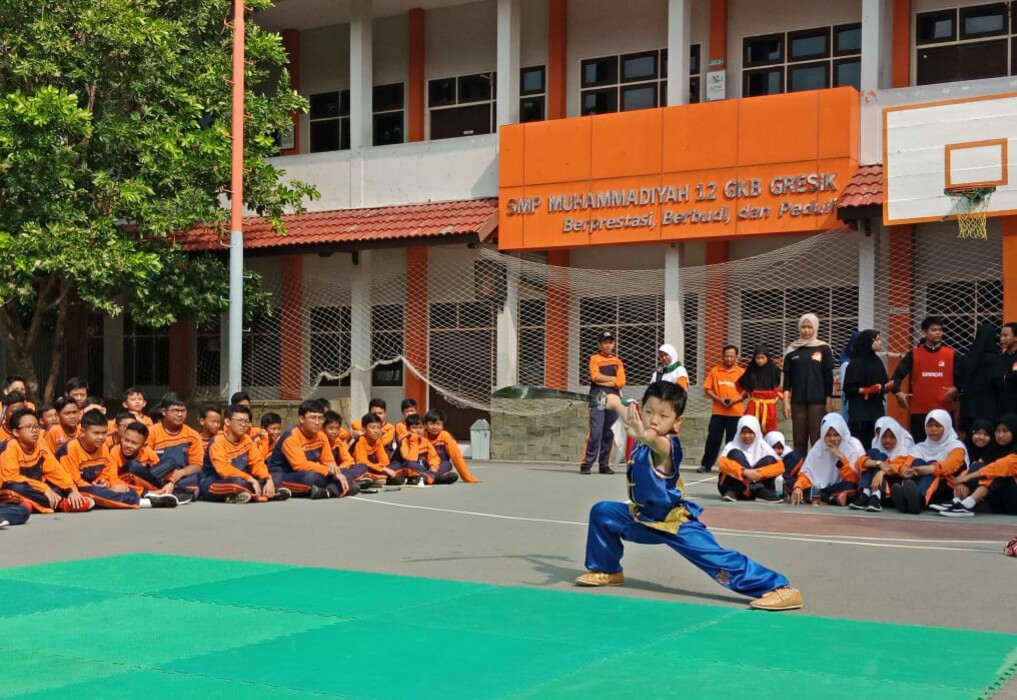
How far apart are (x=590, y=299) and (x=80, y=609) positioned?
13539mm

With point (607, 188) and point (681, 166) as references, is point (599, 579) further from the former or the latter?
point (607, 188)

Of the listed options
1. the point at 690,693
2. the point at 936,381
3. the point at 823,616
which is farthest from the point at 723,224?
the point at 690,693

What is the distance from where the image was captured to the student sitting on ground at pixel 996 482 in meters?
11.7

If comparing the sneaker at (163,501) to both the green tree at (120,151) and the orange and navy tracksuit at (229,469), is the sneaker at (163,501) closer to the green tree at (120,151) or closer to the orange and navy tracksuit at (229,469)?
the orange and navy tracksuit at (229,469)

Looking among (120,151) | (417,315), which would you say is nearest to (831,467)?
(417,315)

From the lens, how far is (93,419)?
1257 cm

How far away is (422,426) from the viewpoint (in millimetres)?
15336

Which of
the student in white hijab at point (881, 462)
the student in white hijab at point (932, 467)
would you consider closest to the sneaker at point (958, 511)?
the student in white hijab at point (932, 467)

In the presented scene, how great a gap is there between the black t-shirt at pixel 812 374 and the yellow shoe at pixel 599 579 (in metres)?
6.95

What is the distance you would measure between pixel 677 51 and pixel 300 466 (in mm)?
9188

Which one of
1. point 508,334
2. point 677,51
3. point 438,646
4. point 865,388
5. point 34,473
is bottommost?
point 438,646

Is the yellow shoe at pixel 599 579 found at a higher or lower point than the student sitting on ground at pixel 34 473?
lower

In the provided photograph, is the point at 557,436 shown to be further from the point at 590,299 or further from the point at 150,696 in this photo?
the point at 150,696

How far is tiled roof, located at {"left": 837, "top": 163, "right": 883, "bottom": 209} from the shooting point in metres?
16.7
